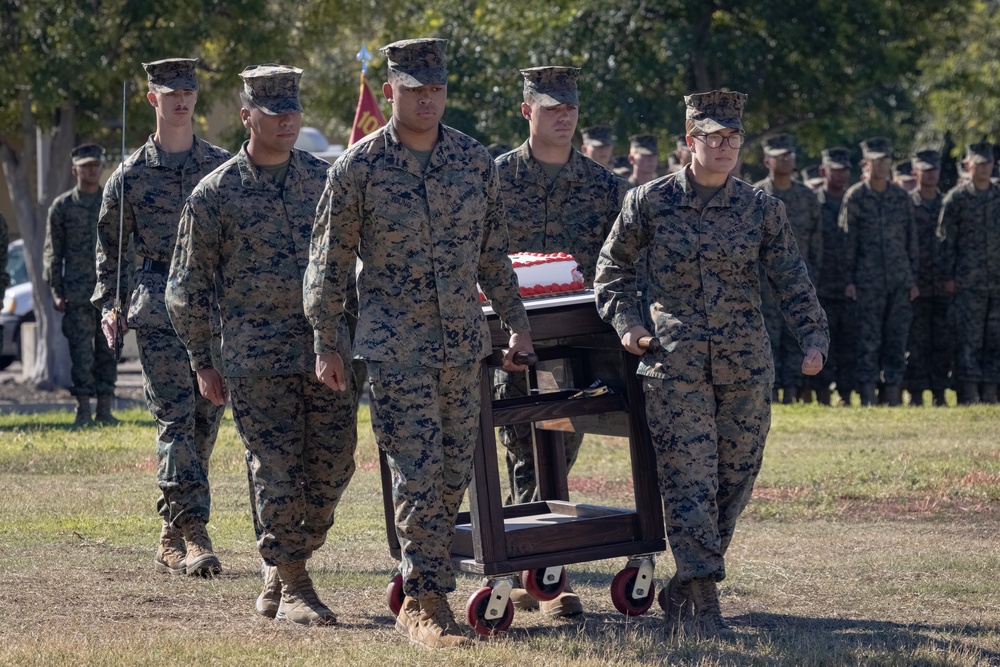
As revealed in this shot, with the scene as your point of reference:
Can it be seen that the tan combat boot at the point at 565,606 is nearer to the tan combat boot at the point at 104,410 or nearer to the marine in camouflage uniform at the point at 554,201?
the marine in camouflage uniform at the point at 554,201

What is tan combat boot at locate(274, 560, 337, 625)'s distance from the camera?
7207 mm

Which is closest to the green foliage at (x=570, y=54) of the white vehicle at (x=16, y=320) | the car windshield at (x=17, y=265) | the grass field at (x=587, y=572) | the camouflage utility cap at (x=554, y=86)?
the white vehicle at (x=16, y=320)

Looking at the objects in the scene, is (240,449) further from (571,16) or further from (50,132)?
(571,16)

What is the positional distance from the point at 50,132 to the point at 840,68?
11.9 metres

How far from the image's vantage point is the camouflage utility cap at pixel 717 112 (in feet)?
23.0

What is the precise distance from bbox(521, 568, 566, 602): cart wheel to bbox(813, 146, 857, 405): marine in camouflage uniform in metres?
10.8

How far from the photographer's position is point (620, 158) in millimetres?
19172

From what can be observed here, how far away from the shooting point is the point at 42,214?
2073 cm

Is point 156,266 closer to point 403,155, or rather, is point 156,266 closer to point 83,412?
point 403,155

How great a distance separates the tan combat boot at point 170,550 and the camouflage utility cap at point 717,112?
143 inches

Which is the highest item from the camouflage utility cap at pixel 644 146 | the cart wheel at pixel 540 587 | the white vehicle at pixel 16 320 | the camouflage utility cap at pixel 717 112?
the camouflage utility cap at pixel 644 146

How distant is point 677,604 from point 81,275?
10.4 meters

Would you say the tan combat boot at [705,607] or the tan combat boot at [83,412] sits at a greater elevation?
the tan combat boot at [83,412]

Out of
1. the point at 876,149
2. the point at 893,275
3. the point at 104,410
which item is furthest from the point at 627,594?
the point at 876,149
